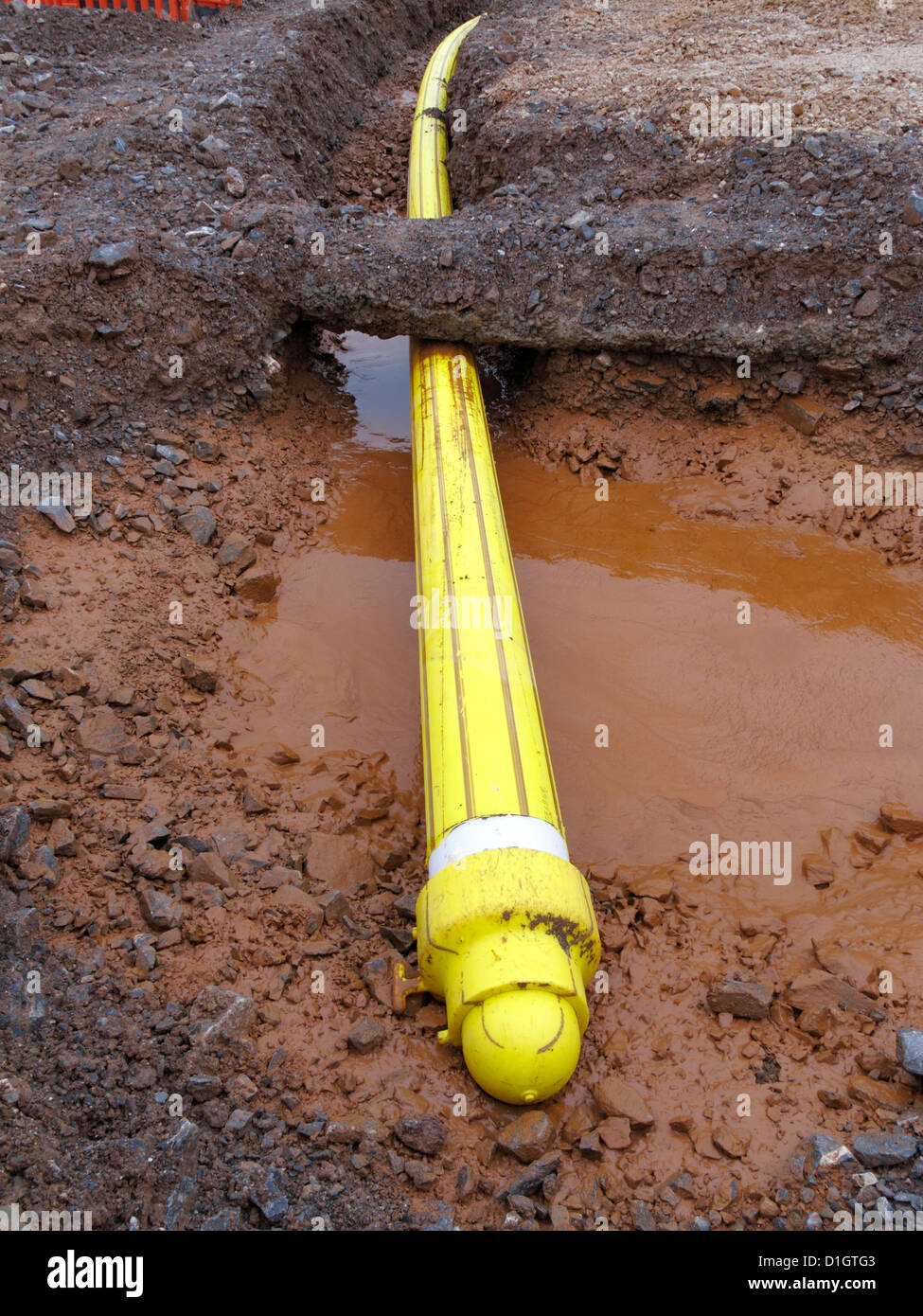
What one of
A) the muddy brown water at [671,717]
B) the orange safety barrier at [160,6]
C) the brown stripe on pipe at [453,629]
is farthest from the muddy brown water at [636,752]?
the orange safety barrier at [160,6]

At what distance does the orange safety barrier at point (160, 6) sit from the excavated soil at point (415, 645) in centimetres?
218

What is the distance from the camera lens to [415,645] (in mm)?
5160

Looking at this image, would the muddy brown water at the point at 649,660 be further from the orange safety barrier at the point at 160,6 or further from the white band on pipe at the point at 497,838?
the orange safety barrier at the point at 160,6

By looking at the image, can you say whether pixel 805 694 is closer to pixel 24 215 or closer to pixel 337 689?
pixel 337 689

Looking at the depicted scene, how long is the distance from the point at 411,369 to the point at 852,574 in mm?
3339

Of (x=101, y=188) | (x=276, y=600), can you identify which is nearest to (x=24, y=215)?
(x=101, y=188)

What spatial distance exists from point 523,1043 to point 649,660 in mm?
2646

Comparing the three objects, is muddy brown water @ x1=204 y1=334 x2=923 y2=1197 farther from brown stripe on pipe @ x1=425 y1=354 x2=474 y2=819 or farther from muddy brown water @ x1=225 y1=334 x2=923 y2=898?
brown stripe on pipe @ x1=425 y1=354 x2=474 y2=819

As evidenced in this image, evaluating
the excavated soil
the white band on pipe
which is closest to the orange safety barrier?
the excavated soil

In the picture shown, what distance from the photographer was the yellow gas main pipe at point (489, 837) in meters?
2.91

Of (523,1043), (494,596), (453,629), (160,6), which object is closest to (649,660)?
(494,596)

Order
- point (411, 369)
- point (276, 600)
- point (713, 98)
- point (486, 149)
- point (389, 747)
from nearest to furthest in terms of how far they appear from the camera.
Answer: point (389, 747) → point (276, 600) → point (411, 369) → point (713, 98) → point (486, 149)

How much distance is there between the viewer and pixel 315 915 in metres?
Result: 3.61

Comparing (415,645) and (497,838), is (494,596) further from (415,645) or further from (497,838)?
(497,838)
